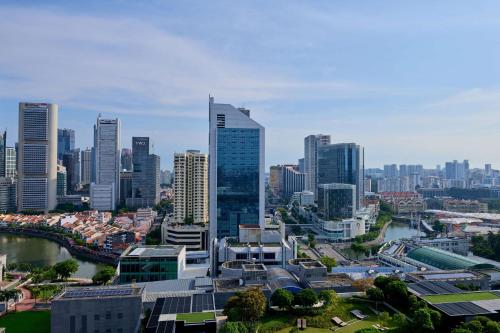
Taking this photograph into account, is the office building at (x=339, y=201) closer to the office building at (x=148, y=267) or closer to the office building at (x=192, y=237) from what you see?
the office building at (x=192, y=237)

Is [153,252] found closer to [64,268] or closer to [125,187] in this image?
[64,268]

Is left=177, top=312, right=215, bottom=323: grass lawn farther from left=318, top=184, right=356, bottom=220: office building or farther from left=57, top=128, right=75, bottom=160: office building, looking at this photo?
left=57, top=128, right=75, bottom=160: office building

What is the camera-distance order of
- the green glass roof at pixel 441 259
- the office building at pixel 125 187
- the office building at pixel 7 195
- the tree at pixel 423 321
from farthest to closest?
the office building at pixel 125 187, the office building at pixel 7 195, the green glass roof at pixel 441 259, the tree at pixel 423 321

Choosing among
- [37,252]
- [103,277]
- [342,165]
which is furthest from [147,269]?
[342,165]

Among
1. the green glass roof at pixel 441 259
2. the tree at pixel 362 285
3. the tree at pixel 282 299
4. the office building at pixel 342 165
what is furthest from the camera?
the office building at pixel 342 165

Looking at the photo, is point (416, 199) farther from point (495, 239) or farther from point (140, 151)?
point (140, 151)

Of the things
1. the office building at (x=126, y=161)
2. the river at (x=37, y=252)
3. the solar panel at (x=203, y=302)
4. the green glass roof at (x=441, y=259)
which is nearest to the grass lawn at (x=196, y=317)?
the solar panel at (x=203, y=302)
